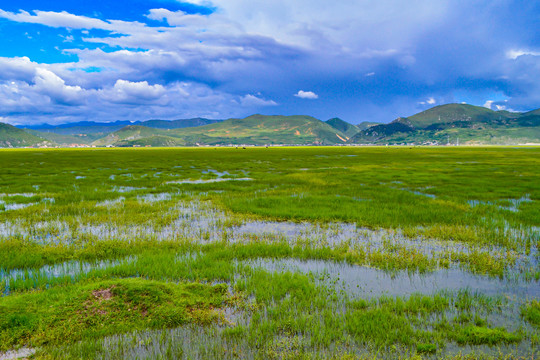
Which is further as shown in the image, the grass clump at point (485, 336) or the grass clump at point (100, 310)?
the grass clump at point (100, 310)

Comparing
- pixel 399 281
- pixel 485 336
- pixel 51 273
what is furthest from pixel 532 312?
pixel 51 273

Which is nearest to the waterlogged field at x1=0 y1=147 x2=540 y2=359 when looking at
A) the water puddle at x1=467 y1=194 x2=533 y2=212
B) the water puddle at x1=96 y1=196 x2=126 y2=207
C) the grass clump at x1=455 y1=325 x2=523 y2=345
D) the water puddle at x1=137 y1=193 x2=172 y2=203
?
the grass clump at x1=455 y1=325 x2=523 y2=345

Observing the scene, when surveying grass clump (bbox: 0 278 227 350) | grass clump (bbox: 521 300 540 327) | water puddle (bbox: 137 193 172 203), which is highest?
water puddle (bbox: 137 193 172 203)

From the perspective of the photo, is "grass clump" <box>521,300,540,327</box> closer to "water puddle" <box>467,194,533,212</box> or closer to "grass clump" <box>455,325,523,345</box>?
"grass clump" <box>455,325,523,345</box>

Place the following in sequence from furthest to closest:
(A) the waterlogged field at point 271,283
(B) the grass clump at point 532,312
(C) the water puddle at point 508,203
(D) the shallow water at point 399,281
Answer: (C) the water puddle at point 508,203 < (D) the shallow water at point 399,281 < (B) the grass clump at point 532,312 < (A) the waterlogged field at point 271,283

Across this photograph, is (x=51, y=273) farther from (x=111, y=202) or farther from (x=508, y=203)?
(x=508, y=203)

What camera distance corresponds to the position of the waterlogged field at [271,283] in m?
6.80

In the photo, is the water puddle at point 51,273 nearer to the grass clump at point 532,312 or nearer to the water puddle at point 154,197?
the grass clump at point 532,312

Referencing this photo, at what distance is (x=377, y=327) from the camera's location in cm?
725

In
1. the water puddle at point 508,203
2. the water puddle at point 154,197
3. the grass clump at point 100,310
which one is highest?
the water puddle at point 154,197

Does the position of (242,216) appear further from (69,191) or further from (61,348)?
(69,191)

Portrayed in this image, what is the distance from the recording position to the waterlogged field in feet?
22.3

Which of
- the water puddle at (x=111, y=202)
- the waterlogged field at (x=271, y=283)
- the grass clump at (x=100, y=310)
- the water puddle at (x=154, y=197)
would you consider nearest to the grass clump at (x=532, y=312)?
the waterlogged field at (x=271, y=283)

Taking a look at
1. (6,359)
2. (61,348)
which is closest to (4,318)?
(6,359)
